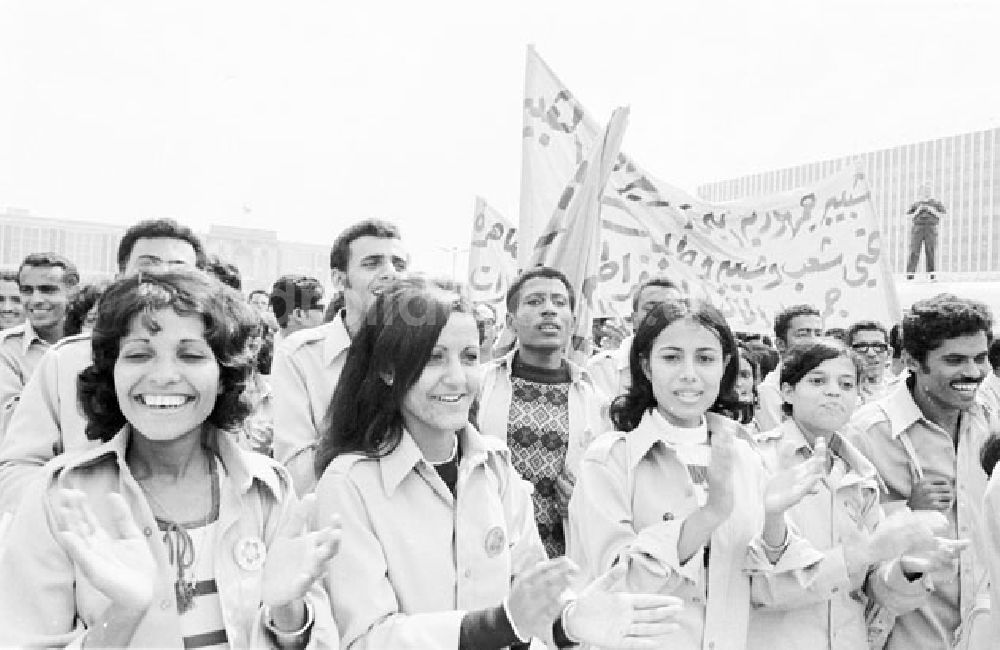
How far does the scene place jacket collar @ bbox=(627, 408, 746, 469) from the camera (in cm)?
281

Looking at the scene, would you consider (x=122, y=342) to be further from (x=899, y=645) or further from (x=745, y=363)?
(x=745, y=363)

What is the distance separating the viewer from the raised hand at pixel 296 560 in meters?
1.88

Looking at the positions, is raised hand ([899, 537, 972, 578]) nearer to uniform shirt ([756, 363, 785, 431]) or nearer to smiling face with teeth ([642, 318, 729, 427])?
smiling face with teeth ([642, 318, 729, 427])

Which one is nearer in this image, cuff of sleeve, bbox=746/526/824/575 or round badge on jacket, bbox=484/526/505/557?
round badge on jacket, bbox=484/526/505/557

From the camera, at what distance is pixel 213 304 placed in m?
2.21

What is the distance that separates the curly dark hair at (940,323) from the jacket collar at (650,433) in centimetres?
97

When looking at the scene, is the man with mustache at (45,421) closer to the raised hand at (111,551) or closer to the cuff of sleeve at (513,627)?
the raised hand at (111,551)

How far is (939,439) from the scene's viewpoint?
336cm

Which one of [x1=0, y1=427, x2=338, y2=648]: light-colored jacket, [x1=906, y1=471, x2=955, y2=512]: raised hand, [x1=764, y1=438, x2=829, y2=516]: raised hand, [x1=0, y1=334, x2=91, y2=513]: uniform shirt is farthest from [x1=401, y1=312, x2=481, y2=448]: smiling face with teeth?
[x1=906, y1=471, x2=955, y2=512]: raised hand

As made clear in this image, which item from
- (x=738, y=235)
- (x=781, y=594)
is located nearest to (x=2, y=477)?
(x=781, y=594)

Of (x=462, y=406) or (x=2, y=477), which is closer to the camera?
(x=462, y=406)

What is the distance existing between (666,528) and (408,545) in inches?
29.6

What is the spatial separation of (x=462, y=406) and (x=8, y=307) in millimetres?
5964

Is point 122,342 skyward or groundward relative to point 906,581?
skyward
